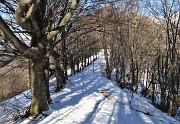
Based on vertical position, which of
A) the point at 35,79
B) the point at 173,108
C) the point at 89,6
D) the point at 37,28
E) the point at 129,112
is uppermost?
the point at 89,6

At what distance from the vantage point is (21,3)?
23.0ft

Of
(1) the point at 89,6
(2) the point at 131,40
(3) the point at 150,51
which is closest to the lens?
(1) the point at 89,6

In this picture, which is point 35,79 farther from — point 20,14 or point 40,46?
point 20,14

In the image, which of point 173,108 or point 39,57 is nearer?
point 39,57

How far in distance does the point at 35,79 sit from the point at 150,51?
97.2ft

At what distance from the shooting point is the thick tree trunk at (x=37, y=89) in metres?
10.4

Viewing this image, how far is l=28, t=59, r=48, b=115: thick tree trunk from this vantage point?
10.4m

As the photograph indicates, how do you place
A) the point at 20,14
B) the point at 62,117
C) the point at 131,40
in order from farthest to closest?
1. the point at 131,40
2. the point at 62,117
3. the point at 20,14

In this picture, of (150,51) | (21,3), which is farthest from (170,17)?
(150,51)

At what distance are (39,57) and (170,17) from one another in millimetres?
10856

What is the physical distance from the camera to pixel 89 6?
12.0 meters

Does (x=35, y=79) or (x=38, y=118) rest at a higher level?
(x=35, y=79)

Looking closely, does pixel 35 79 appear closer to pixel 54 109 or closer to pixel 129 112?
pixel 54 109

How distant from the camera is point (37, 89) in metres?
10.5
